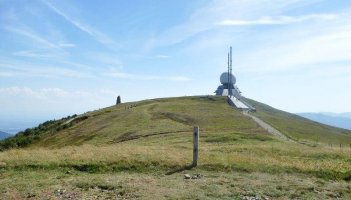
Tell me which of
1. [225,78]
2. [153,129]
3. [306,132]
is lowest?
[306,132]

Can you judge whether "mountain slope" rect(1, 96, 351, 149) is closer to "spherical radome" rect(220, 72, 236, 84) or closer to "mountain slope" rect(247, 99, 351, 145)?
"mountain slope" rect(247, 99, 351, 145)

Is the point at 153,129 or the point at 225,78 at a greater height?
the point at 225,78

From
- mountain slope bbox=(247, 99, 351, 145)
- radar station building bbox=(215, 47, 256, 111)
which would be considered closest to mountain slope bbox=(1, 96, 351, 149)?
mountain slope bbox=(247, 99, 351, 145)

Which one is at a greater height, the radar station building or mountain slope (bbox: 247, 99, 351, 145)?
the radar station building

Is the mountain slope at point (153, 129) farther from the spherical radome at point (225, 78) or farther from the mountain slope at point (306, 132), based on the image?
the spherical radome at point (225, 78)

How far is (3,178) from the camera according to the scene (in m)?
18.7

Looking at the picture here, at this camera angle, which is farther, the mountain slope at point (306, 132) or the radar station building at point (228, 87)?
the radar station building at point (228, 87)

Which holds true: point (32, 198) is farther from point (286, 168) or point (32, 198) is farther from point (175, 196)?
point (286, 168)

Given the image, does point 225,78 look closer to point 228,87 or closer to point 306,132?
point 228,87

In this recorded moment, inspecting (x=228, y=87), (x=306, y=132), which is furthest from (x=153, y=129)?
(x=228, y=87)

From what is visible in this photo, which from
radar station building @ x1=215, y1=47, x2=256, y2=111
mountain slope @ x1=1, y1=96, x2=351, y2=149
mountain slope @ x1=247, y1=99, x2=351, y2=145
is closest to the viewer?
mountain slope @ x1=1, y1=96, x2=351, y2=149

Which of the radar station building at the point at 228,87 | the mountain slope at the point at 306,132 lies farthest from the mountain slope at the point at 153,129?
the radar station building at the point at 228,87

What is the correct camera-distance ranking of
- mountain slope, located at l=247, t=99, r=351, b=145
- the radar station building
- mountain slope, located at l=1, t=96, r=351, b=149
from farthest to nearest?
the radar station building
mountain slope, located at l=247, t=99, r=351, b=145
mountain slope, located at l=1, t=96, r=351, b=149

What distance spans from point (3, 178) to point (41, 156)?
164 inches
